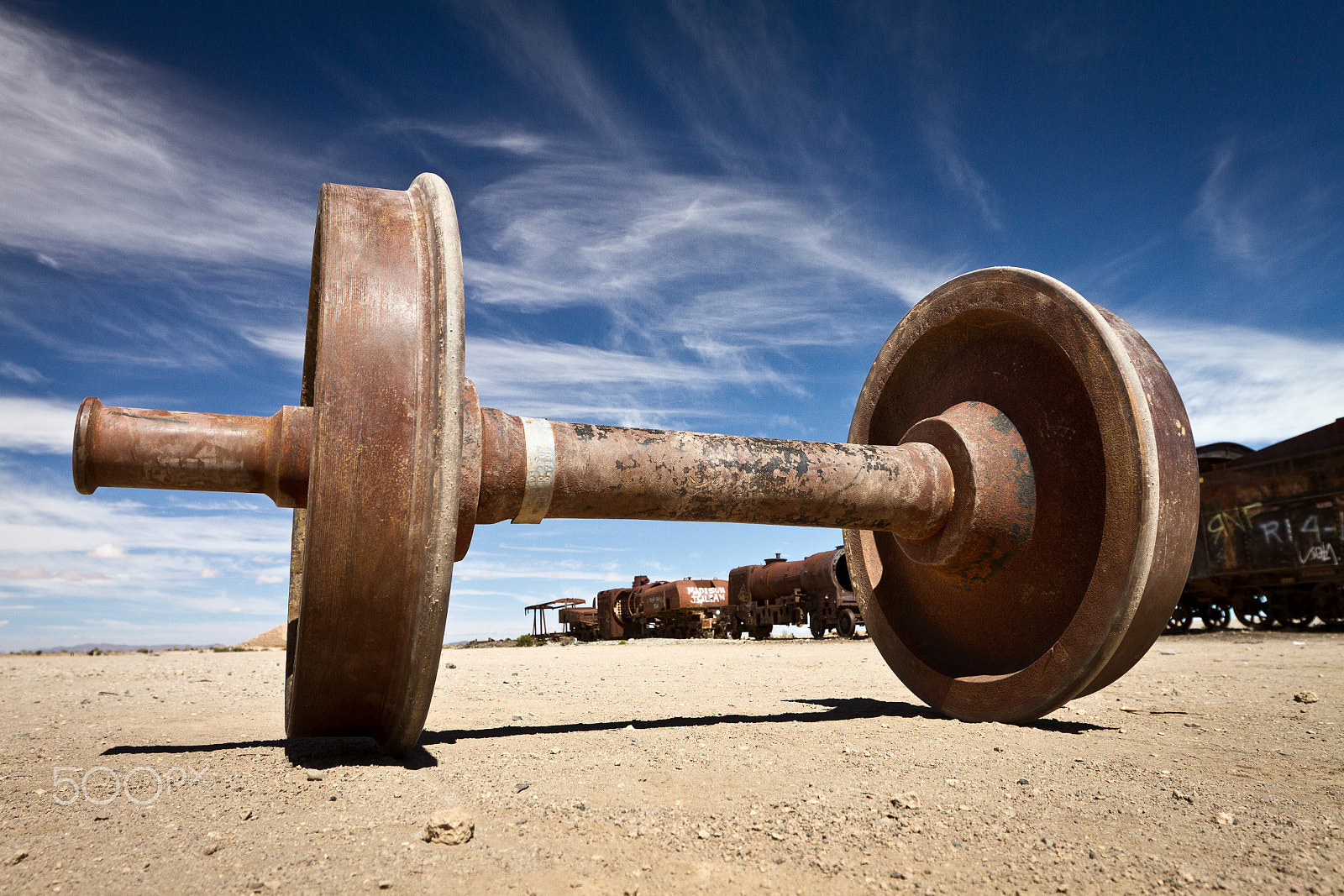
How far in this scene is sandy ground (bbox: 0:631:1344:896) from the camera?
179 cm

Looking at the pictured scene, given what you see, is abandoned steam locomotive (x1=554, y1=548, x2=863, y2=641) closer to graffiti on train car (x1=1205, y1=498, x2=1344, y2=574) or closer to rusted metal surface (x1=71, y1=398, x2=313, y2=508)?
graffiti on train car (x1=1205, y1=498, x2=1344, y2=574)

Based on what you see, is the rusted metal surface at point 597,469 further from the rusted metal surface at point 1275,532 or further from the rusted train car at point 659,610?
the rusted train car at point 659,610

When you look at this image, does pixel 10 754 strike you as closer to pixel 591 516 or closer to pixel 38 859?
pixel 38 859

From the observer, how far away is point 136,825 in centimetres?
213

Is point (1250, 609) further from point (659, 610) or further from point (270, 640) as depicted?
point (270, 640)

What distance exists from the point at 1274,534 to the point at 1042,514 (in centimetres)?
1440

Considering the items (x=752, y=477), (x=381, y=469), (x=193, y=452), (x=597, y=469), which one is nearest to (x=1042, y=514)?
(x=752, y=477)

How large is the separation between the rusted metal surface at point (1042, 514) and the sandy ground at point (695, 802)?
35cm

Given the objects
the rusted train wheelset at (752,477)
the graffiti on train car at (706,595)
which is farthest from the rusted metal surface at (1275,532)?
the rusted train wheelset at (752,477)

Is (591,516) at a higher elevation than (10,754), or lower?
higher

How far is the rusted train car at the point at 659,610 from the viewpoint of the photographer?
20.9 m

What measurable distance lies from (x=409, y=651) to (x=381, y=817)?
565 millimetres

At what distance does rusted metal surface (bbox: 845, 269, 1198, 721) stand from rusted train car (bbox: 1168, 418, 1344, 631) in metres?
11.9

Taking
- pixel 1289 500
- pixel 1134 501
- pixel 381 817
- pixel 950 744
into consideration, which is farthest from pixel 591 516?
pixel 1289 500
